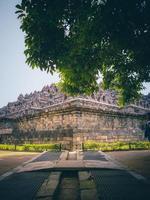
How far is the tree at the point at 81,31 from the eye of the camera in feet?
29.0

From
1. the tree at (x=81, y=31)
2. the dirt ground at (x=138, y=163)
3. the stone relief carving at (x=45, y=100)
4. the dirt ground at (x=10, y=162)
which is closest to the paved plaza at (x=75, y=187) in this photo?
the dirt ground at (x=138, y=163)

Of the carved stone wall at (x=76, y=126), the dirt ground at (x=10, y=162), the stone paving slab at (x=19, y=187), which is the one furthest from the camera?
the carved stone wall at (x=76, y=126)

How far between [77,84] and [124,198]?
27.6 ft

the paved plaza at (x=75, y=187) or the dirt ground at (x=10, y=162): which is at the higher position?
the dirt ground at (x=10, y=162)

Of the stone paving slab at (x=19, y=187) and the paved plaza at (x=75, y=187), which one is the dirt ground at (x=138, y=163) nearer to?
the paved plaza at (x=75, y=187)

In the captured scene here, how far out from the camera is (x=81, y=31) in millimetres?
9969

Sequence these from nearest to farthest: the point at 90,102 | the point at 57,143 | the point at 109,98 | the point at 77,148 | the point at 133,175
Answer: the point at 133,175, the point at 77,148, the point at 57,143, the point at 90,102, the point at 109,98

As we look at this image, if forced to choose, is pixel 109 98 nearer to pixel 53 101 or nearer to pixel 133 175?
pixel 53 101

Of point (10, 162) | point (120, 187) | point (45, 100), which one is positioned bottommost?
point (120, 187)

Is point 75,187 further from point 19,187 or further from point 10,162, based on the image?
point 10,162

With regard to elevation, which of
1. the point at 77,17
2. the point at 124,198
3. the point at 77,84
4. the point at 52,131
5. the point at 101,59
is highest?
the point at 77,17

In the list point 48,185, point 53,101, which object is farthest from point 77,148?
point 53,101

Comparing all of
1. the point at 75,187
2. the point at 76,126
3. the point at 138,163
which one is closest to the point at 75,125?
the point at 76,126

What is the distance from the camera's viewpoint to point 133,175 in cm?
787
